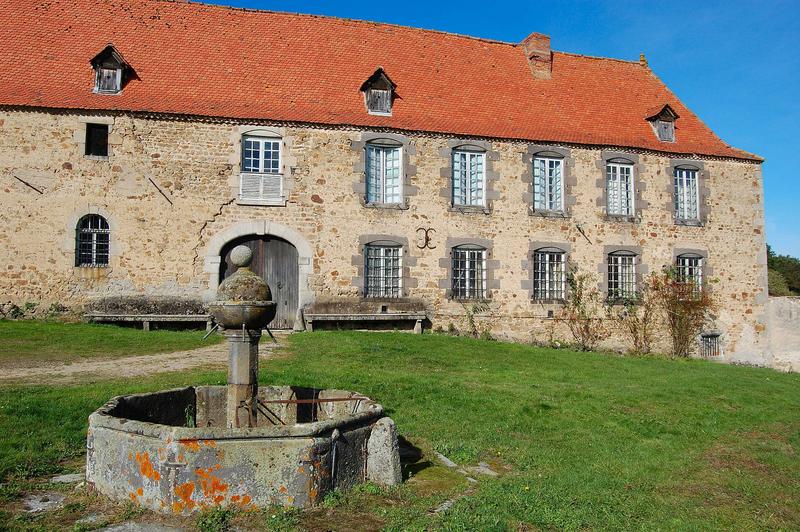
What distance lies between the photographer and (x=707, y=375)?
13570 millimetres

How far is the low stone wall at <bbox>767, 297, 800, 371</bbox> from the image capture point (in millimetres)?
20203

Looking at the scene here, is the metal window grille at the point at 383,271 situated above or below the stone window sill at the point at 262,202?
below

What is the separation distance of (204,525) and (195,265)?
40.5 ft

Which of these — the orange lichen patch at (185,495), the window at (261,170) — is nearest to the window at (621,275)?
the window at (261,170)

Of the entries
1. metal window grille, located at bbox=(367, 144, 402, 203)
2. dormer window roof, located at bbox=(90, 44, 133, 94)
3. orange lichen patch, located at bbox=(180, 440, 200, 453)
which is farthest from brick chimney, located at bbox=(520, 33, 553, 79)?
orange lichen patch, located at bbox=(180, 440, 200, 453)

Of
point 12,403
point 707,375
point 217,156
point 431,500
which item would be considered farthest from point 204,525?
point 217,156

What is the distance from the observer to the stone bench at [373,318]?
1628cm

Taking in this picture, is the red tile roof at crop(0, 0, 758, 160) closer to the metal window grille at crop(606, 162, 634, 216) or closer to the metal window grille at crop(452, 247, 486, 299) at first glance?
the metal window grille at crop(606, 162, 634, 216)

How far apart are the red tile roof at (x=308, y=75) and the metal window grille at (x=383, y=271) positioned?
3.43m

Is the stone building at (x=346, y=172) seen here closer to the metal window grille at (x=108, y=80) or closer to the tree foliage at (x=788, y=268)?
the metal window grille at (x=108, y=80)

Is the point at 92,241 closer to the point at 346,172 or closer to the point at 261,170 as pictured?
the point at 261,170

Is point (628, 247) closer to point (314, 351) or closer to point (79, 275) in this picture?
point (314, 351)

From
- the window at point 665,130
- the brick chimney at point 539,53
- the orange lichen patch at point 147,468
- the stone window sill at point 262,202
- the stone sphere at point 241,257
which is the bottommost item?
the orange lichen patch at point 147,468

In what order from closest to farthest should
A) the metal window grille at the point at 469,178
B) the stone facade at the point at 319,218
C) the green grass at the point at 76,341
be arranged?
the green grass at the point at 76,341 < the stone facade at the point at 319,218 < the metal window grille at the point at 469,178
